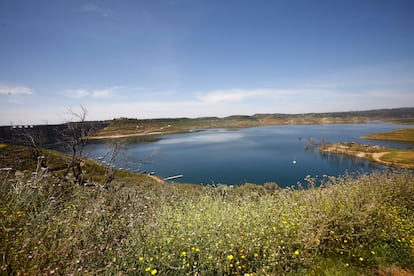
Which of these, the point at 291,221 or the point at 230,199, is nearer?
the point at 291,221

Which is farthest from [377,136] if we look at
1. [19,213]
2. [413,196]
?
[19,213]

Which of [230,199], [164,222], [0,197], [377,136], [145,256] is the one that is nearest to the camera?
[145,256]

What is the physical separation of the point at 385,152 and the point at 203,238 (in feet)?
317

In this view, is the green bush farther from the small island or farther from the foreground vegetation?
the small island

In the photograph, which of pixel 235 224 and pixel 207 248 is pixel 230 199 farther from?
pixel 207 248

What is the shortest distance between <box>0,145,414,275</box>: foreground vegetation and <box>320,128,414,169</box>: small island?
67349 mm

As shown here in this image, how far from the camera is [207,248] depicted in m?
3.20

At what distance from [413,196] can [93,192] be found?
8553 millimetres

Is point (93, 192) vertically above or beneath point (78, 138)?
beneath

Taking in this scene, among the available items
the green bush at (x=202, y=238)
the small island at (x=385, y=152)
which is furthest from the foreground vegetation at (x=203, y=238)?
the small island at (x=385, y=152)

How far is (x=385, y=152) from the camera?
7588cm

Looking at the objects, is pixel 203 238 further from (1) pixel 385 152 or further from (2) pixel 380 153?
(1) pixel 385 152

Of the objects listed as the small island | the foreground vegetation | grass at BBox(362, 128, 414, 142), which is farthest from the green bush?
grass at BBox(362, 128, 414, 142)

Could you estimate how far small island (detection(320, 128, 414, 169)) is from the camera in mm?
60872
